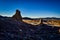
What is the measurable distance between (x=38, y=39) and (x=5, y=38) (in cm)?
585

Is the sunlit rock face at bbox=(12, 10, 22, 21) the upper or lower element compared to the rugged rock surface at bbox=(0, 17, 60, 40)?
upper

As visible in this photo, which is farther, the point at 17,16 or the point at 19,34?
the point at 17,16

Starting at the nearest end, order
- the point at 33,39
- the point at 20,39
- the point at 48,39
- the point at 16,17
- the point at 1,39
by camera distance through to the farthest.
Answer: the point at 1,39
the point at 20,39
the point at 33,39
the point at 48,39
the point at 16,17

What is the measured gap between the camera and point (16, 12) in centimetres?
4478

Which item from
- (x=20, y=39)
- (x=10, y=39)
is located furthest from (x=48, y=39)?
(x=10, y=39)

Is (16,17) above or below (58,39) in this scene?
above

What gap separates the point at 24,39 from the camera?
2044 centimetres

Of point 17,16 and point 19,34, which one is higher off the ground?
point 17,16

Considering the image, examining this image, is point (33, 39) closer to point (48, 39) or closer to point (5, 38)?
point (48, 39)

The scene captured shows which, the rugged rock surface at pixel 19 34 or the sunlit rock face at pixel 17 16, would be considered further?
the sunlit rock face at pixel 17 16

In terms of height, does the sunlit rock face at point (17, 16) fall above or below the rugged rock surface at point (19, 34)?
above

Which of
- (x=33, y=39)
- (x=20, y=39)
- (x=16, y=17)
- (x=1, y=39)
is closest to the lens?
(x=1, y=39)

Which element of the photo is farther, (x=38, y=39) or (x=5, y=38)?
(x=38, y=39)

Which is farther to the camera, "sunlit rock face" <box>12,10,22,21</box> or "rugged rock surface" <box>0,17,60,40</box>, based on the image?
"sunlit rock face" <box>12,10,22,21</box>
